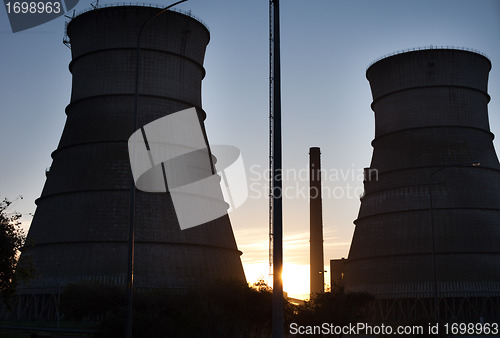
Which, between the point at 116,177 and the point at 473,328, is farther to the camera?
the point at 473,328

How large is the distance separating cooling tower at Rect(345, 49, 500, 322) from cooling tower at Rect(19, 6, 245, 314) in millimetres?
13414

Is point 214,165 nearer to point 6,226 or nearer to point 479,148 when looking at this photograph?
point 479,148

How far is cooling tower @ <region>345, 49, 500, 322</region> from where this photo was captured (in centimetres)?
4772

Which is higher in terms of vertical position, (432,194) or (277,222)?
(432,194)

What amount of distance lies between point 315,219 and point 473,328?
22.0 metres

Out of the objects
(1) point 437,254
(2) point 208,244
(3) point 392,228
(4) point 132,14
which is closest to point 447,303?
(1) point 437,254

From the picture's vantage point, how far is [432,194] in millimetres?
49812

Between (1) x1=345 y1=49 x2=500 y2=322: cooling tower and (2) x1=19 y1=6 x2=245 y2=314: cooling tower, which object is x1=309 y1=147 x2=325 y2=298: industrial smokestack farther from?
(2) x1=19 y1=6 x2=245 y2=314: cooling tower

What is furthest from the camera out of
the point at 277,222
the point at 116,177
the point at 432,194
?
the point at 432,194

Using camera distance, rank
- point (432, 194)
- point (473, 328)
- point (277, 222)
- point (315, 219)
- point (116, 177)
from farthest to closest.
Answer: point (315, 219) < point (432, 194) < point (473, 328) < point (116, 177) < point (277, 222)

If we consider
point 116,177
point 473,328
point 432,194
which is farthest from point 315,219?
point 116,177

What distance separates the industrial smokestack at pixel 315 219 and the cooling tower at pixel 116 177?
20.7 m

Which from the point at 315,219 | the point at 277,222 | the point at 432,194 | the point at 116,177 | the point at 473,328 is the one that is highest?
the point at 315,219

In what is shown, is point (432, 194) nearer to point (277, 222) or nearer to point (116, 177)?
point (116, 177)
